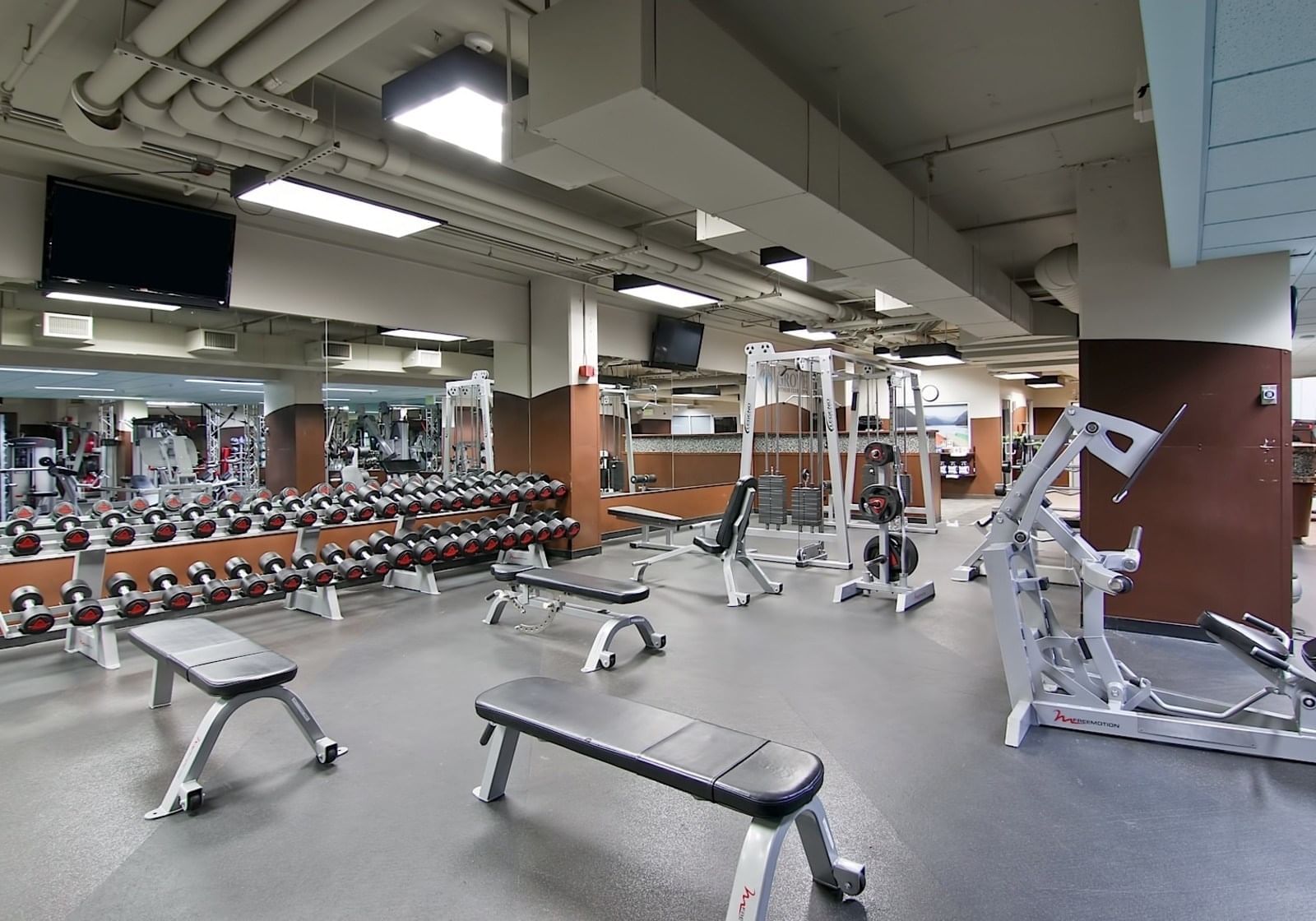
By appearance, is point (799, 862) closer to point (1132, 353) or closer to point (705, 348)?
point (1132, 353)

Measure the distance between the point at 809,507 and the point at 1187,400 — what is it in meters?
2.81

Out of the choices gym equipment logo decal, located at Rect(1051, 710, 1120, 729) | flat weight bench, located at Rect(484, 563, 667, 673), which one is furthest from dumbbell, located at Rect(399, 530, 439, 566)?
gym equipment logo decal, located at Rect(1051, 710, 1120, 729)

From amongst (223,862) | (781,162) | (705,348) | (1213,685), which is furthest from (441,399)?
(1213,685)

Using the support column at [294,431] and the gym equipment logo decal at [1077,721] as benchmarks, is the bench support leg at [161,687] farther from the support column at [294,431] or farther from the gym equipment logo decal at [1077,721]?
the gym equipment logo decal at [1077,721]

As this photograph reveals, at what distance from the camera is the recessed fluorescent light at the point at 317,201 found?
3408 mm

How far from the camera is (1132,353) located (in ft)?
13.1

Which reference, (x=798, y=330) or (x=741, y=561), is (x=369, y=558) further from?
(x=798, y=330)

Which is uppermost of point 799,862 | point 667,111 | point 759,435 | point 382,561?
point 667,111

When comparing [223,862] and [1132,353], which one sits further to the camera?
[1132,353]

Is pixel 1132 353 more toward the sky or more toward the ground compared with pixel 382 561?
more toward the sky

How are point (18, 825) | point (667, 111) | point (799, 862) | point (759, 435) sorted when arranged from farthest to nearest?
1. point (759, 435)
2. point (667, 111)
3. point (18, 825)
4. point (799, 862)

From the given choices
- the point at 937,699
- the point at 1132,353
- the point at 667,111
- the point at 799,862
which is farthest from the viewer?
the point at 1132,353

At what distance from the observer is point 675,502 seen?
28.6ft

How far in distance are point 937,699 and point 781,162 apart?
243cm
